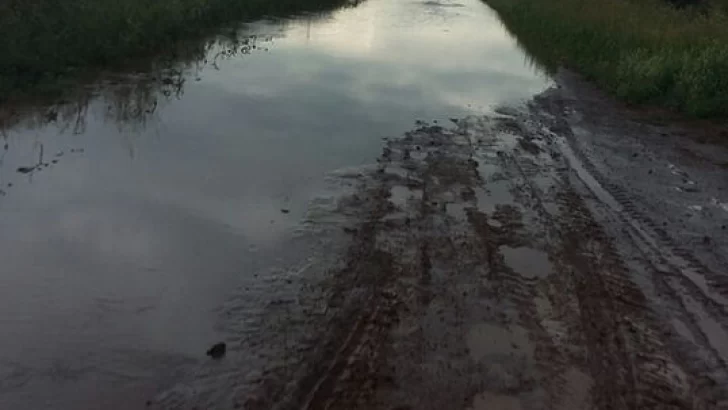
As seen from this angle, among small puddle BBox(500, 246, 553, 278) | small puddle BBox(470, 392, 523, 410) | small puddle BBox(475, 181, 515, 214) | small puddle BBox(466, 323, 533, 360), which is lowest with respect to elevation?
small puddle BBox(470, 392, 523, 410)

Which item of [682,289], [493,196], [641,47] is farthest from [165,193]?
[641,47]

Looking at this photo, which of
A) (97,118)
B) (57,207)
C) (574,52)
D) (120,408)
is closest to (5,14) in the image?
(97,118)

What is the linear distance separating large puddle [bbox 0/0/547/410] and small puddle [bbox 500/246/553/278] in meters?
2.06

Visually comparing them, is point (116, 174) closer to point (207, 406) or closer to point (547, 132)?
point (207, 406)

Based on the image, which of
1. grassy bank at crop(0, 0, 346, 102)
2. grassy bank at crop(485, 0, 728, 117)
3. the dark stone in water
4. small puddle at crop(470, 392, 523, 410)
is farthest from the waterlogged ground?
grassy bank at crop(485, 0, 728, 117)

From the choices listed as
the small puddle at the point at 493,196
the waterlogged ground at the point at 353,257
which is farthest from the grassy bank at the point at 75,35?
the small puddle at the point at 493,196

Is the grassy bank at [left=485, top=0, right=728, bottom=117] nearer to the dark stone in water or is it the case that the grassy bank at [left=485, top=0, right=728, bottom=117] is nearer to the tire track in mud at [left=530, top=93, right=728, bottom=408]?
the tire track in mud at [left=530, top=93, right=728, bottom=408]

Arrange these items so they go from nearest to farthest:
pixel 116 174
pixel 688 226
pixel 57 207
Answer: pixel 57 207 < pixel 688 226 < pixel 116 174

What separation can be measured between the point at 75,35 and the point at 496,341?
1117cm

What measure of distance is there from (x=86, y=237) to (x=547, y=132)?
25.4 ft

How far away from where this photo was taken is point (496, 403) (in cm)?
467

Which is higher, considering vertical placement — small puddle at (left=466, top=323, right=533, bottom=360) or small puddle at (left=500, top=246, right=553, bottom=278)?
small puddle at (left=500, top=246, right=553, bottom=278)

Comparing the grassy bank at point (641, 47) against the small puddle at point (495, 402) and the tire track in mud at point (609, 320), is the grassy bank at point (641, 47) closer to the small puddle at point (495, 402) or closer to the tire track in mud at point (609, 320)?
the tire track in mud at point (609, 320)

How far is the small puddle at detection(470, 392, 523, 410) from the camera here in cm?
462
